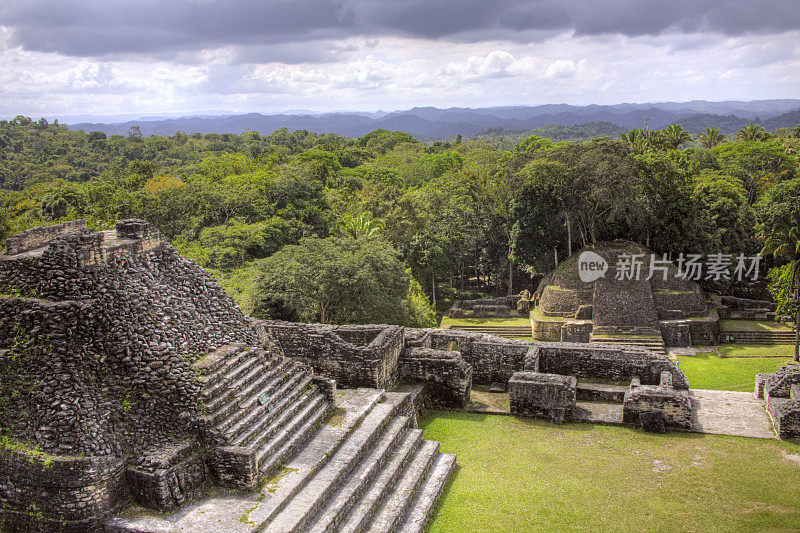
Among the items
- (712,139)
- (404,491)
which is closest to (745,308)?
(404,491)

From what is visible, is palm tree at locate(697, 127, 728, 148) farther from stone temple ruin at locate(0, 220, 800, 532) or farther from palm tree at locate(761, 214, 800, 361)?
stone temple ruin at locate(0, 220, 800, 532)

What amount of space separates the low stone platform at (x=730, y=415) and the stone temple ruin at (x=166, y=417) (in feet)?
1.72

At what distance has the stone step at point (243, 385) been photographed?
8.66 meters

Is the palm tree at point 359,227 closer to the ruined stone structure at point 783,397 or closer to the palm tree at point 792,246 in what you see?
the palm tree at point 792,246

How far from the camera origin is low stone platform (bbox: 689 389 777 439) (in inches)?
458

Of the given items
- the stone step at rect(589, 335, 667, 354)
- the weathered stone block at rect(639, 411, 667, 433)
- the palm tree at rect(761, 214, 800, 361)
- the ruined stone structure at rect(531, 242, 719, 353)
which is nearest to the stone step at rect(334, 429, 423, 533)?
the weathered stone block at rect(639, 411, 667, 433)

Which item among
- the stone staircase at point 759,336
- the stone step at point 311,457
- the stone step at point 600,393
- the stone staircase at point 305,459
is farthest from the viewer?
the stone staircase at point 759,336

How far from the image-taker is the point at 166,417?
8.47m

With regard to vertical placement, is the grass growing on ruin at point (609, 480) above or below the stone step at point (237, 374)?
below

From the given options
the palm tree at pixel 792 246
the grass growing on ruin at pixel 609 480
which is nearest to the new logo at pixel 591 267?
the palm tree at pixel 792 246

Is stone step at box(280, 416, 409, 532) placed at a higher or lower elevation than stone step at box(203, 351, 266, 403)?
lower

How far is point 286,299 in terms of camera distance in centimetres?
1809

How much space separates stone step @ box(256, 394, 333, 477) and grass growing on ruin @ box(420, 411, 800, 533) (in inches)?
105

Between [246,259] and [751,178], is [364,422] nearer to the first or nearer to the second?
[246,259]
